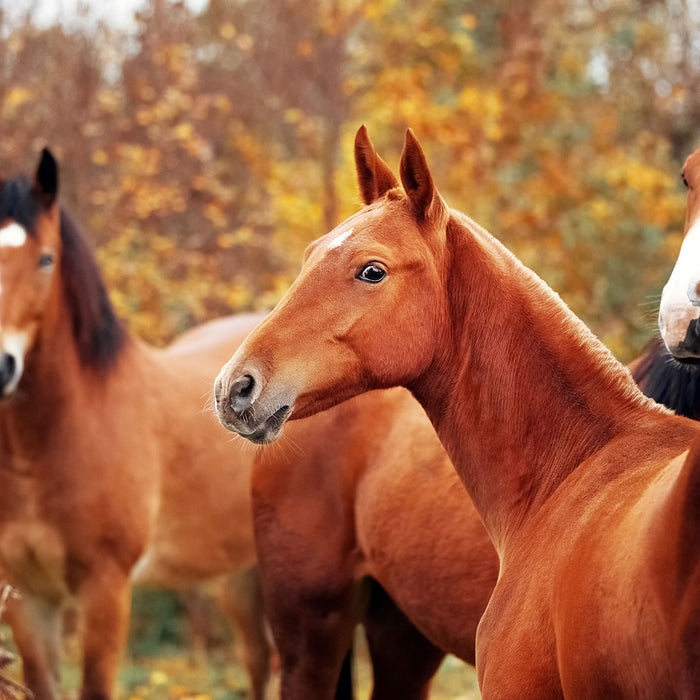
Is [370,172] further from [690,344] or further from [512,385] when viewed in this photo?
[690,344]

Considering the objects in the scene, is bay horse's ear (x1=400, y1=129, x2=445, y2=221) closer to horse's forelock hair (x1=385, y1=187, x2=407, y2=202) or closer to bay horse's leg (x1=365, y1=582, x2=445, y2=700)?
horse's forelock hair (x1=385, y1=187, x2=407, y2=202)

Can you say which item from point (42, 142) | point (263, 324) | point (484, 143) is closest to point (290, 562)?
point (263, 324)

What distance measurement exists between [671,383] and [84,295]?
3.37 metres

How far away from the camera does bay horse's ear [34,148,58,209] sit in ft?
17.4

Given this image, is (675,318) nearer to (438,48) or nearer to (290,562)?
(290,562)

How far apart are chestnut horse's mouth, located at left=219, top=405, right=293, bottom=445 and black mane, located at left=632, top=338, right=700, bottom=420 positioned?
1.06 metres

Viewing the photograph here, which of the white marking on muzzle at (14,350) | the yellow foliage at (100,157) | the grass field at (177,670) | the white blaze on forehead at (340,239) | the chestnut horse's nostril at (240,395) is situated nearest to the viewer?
the chestnut horse's nostril at (240,395)

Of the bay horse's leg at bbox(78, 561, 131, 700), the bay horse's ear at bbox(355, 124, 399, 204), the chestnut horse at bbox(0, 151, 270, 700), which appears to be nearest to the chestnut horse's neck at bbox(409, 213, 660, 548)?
the bay horse's ear at bbox(355, 124, 399, 204)

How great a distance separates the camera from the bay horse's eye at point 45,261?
17.2ft

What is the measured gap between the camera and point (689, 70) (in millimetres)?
11352

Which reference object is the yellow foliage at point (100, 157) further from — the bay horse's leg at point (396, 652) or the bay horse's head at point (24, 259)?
the bay horse's leg at point (396, 652)

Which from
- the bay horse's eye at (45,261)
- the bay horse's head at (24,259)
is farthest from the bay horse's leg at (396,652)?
the bay horse's eye at (45,261)

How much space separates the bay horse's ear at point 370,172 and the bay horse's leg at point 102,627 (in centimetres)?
303

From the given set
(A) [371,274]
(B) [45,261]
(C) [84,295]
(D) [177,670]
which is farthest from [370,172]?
(D) [177,670]
